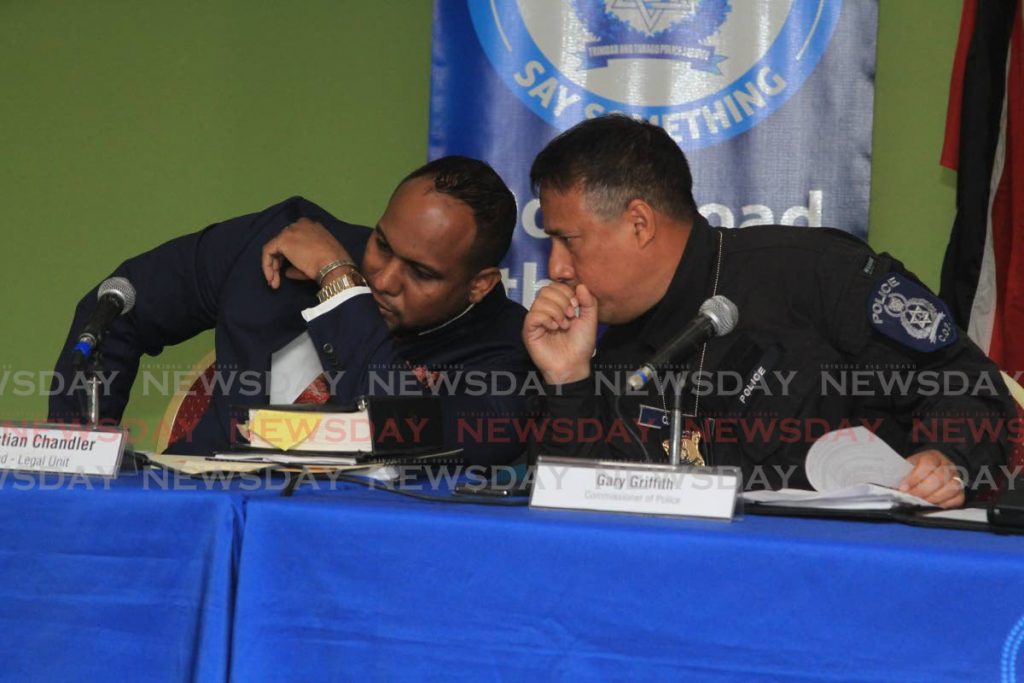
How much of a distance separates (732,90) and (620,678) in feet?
6.46

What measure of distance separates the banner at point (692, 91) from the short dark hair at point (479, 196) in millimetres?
607

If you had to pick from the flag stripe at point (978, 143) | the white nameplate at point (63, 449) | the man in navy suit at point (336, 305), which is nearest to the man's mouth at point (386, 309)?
the man in navy suit at point (336, 305)

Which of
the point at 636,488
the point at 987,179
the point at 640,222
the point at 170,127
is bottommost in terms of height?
the point at 636,488

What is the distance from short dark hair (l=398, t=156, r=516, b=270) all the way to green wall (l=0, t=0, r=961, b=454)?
3.49 feet

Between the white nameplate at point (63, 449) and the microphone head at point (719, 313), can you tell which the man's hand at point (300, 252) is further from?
the microphone head at point (719, 313)

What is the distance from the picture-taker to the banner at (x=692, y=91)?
2.64m

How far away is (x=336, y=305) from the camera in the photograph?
73.4 inches

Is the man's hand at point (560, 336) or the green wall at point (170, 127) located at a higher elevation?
the green wall at point (170, 127)

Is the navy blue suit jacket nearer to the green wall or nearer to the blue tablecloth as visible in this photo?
the blue tablecloth

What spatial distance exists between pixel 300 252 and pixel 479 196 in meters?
0.35

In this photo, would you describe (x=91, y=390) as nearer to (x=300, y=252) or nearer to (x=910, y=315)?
(x=300, y=252)

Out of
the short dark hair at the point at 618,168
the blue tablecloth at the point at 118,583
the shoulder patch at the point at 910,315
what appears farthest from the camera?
the short dark hair at the point at 618,168

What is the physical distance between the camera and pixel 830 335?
1.78 metres

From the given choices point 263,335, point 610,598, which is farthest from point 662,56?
point 610,598
